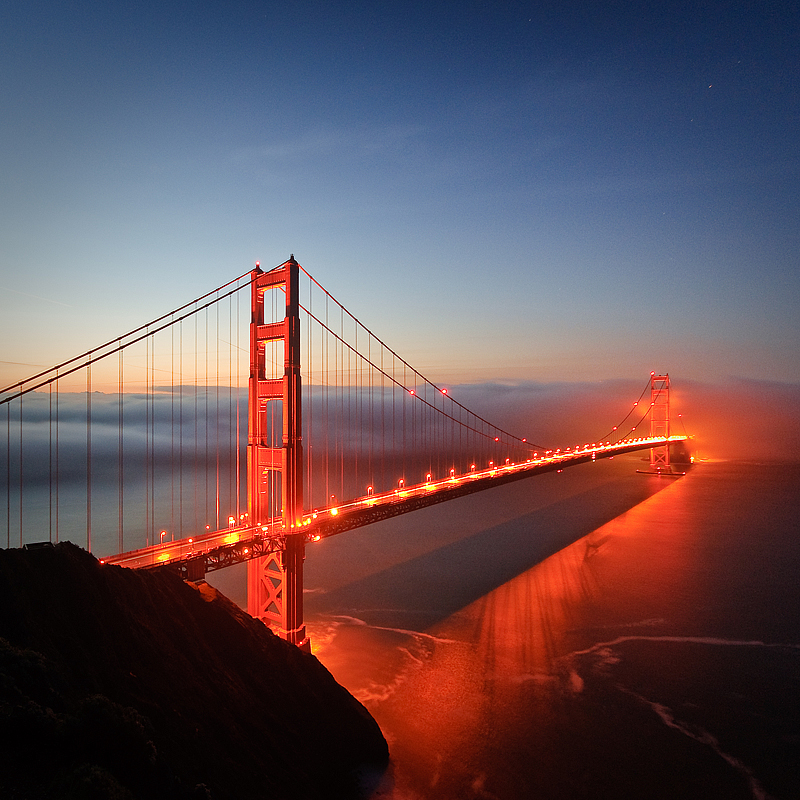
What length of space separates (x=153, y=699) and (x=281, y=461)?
8.84m

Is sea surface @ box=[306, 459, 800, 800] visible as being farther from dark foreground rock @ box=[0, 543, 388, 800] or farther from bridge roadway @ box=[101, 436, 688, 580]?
bridge roadway @ box=[101, 436, 688, 580]

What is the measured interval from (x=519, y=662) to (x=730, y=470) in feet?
289

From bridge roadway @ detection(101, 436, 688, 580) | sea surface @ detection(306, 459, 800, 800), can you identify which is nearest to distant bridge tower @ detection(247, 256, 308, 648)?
bridge roadway @ detection(101, 436, 688, 580)

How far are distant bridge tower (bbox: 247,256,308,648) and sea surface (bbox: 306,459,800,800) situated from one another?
3.26 m

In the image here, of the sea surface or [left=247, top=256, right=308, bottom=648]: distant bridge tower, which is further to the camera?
[left=247, top=256, right=308, bottom=648]: distant bridge tower

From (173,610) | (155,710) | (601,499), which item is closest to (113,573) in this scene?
(173,610)

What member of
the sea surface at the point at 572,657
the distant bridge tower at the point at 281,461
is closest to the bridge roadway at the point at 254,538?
the distant bridge tower at the point at 281,461

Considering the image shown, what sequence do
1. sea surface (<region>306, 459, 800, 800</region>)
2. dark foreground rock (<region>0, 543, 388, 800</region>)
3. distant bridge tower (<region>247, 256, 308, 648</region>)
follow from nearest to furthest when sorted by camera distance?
1. dark foreground rock (<region>0, 543, 388, 800</region>)
2. sea surface (<region>306, 459, 800, 800</region>)
3. distant bridge tower (<region>247, 256, 308, 648</region>)

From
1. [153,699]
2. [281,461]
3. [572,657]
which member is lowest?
[572,657]

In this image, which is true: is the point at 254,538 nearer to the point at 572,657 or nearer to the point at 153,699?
the point at 153,699

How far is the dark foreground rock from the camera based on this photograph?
5.21m

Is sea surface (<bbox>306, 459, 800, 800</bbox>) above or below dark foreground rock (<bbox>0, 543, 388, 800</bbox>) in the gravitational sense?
below

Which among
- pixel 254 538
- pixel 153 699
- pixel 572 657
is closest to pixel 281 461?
pixel 254 538

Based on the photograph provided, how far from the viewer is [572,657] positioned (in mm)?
17578
